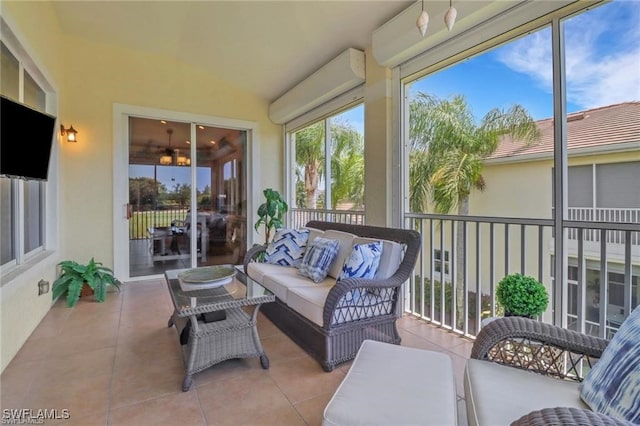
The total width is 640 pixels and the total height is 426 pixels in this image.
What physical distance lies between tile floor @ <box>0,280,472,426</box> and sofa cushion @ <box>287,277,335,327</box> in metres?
0.34

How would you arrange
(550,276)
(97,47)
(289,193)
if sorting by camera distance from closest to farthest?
(550,276)
(97,47)
(289,193)

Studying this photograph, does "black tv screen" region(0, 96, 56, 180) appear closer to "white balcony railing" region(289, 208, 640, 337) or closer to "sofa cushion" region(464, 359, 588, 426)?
"sofa cushion" region(464, 359, 588, 426)

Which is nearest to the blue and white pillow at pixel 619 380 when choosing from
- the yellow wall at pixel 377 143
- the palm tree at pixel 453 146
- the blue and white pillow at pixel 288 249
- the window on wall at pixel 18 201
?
the palm tree at pixel 453 146

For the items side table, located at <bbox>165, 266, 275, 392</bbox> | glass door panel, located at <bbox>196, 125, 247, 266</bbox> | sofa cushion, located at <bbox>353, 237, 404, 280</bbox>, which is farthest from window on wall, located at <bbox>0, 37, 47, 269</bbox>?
sofa cushion, located at <bbox>353, 237, 404, 280</bbox>

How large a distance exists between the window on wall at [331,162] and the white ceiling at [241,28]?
846 mm

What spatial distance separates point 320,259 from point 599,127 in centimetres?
225

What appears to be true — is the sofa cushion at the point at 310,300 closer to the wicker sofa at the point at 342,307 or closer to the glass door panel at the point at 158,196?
the wicker sofa at the point at 342,307

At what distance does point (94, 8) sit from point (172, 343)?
3872 millimetres

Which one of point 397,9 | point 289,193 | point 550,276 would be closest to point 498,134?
point 550,276

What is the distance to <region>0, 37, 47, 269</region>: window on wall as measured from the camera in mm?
2584

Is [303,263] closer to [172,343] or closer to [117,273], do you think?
[172,343]

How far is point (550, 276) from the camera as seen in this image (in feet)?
7.83

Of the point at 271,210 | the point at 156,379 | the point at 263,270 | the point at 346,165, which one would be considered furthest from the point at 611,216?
the point at 271,210

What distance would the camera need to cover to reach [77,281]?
376 centimetres
